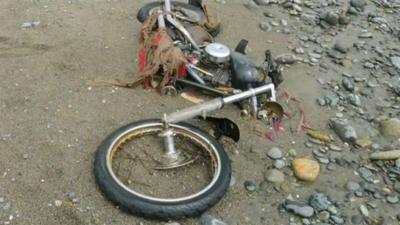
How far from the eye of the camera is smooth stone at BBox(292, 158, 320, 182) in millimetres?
3883

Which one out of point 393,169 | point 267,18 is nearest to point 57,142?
point 393,169

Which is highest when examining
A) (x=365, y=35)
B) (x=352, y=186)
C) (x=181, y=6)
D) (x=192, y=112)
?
(x=192, y=112)

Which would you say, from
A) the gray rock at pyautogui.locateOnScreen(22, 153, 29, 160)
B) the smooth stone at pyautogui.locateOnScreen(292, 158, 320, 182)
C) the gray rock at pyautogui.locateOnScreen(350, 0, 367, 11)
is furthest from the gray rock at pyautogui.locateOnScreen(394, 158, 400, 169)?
the gray rock at pyautogui.locateOnScreen(350, 0, 367, 11)

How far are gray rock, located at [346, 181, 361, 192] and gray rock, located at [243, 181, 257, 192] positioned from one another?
2.41 feet

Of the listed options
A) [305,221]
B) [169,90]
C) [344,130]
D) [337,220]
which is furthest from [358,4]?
[305,221]

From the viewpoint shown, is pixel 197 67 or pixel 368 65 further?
pixel 368 65

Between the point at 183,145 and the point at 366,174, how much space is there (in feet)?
4.82

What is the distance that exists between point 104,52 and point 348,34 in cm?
297

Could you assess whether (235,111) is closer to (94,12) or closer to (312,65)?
(312,65)

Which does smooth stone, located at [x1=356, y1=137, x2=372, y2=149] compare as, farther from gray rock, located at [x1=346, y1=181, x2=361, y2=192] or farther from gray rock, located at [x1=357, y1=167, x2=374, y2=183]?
gray rock, located at [x1=346, y1=181, x2=361, y2=192]

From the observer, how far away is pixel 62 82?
4531mm

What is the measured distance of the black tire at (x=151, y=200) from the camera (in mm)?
3264

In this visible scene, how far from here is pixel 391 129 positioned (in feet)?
14.8

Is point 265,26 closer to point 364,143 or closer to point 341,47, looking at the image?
point 341,47
